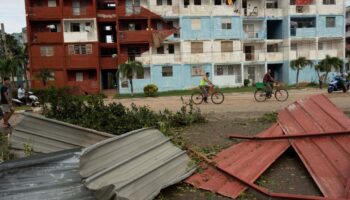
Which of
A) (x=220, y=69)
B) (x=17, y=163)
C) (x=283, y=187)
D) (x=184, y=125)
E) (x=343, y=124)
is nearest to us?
(x=283, y=187)

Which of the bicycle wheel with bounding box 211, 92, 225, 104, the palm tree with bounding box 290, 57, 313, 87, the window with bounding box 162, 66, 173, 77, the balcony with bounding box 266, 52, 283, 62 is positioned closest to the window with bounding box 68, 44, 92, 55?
the window with bounding box 162, 66, 173, 77

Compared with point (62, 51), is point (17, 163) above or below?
below

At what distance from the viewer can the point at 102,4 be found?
4344 centimetres

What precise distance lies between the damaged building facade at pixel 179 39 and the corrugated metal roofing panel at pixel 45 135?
3381 cm

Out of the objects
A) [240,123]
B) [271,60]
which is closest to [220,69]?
[271,60]

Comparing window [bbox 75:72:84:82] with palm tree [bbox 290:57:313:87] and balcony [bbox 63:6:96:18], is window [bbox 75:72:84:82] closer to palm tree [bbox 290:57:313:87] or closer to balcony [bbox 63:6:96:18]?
balcony [bbox 63:6:96:18]

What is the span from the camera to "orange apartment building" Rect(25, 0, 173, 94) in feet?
133

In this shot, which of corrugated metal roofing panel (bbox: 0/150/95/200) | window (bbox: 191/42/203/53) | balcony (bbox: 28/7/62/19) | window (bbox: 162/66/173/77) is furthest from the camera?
window (bbox: 191/42/203/53)

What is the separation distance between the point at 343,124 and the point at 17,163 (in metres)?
5.38

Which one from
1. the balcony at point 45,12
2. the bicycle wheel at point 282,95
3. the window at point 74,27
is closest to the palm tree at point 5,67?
the balcony at point 45,12

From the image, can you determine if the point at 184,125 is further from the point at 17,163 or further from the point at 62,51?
the point at 62,51

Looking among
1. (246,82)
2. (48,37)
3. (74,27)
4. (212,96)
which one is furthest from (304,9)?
(212,96)

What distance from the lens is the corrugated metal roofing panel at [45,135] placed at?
691 centimetres

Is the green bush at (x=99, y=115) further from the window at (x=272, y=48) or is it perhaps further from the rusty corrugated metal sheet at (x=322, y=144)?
the window at (x=272, y=48)
